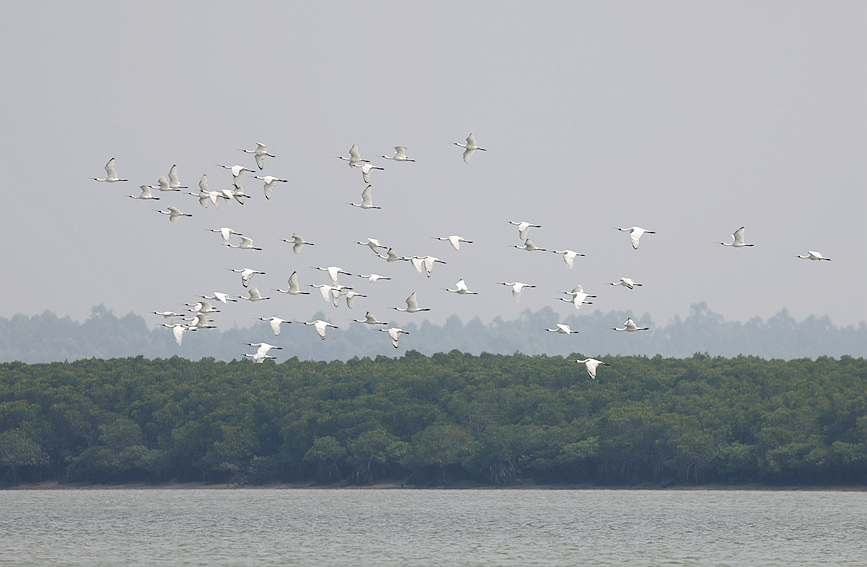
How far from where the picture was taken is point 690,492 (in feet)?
377

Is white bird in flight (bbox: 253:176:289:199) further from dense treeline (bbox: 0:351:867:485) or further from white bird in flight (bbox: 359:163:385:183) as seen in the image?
dense treeline (bbox: 0:351:867:485)

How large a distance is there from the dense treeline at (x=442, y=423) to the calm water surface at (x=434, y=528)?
2559 mm

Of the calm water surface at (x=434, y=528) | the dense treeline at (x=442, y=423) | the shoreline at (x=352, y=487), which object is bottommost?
the calm water surface at (x=434, y=528)

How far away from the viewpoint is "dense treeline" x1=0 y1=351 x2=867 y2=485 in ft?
376

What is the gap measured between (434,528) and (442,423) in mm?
34035

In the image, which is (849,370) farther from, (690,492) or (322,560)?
(322,560)

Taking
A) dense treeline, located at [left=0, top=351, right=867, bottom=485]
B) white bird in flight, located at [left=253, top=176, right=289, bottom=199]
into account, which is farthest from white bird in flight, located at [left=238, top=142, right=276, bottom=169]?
dense treeline, located at [left=0, top=351, right=867, bottom=485]

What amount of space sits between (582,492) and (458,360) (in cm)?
2334

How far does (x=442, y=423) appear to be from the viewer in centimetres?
12200

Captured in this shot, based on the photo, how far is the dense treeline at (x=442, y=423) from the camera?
4510 inches

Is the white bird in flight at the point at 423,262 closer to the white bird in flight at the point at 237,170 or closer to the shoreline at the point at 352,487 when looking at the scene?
the white bird in flight at the point at 237,170

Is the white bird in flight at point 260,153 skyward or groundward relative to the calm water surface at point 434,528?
skyward

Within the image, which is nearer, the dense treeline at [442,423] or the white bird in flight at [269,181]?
the white bird in flight at [269,181]

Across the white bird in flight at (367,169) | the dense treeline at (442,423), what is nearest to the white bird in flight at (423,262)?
the white bird in flight at (367,169)
